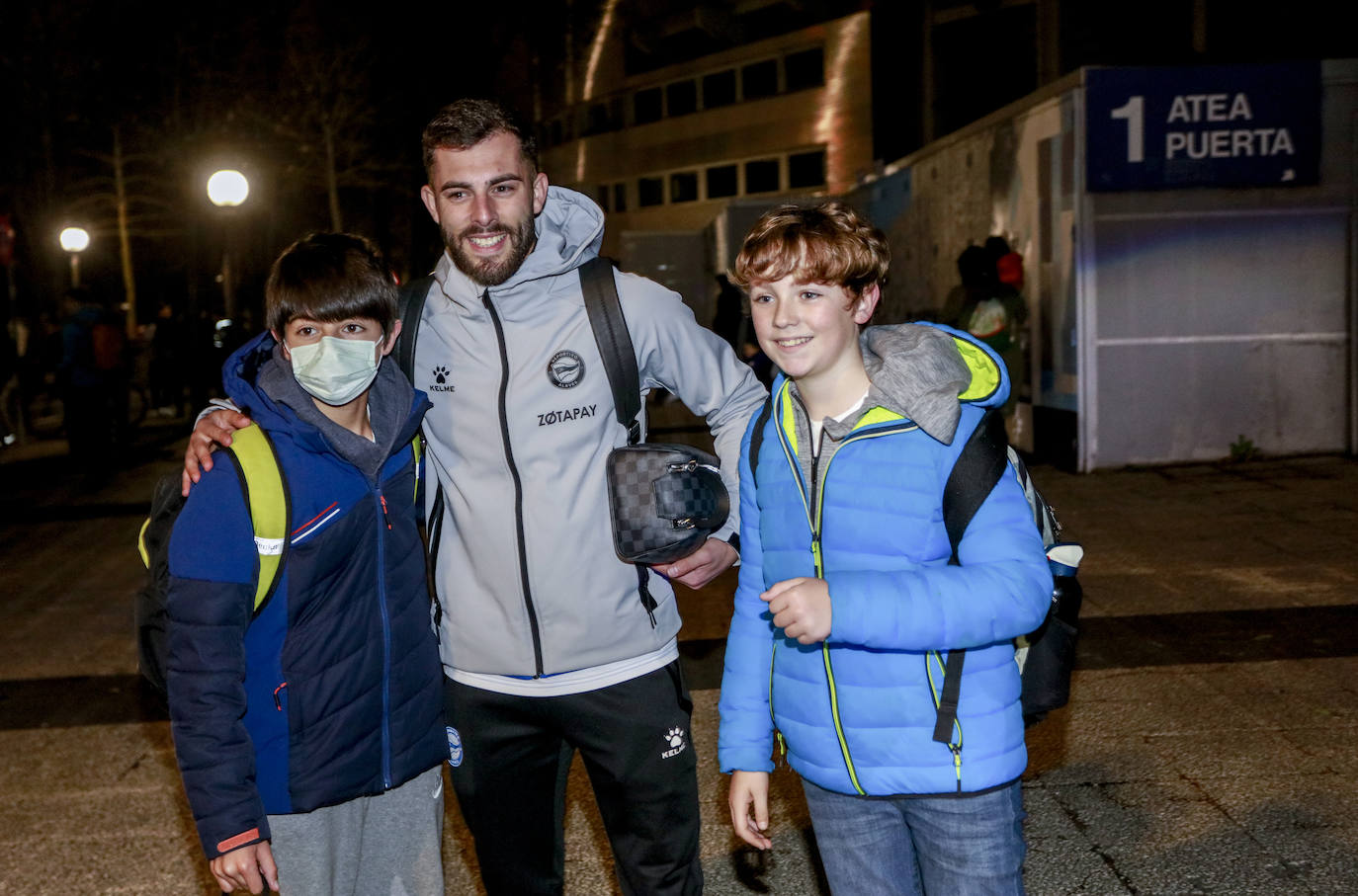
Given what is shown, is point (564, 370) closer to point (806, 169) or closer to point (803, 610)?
point (803, 610)

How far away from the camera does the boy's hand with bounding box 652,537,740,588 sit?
284 cm

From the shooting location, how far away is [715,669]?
19.9 ft

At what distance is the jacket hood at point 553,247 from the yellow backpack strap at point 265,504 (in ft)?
2.00

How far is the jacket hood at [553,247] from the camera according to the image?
291cm

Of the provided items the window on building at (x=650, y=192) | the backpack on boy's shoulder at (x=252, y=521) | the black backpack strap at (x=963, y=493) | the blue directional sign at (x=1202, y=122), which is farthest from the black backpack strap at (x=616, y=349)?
the window on building at (x=650, y=192)

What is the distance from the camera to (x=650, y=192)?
49281 millimetres

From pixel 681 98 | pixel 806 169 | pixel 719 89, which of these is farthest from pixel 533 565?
pixel 681 98

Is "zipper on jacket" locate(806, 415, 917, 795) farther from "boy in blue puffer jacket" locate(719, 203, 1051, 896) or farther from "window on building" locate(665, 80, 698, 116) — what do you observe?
"window on building" locate(665, 80, 698, 116)

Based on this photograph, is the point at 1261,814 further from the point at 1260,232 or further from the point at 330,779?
the point at 1260,232

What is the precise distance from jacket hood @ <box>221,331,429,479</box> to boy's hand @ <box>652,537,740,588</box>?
0.61 meters

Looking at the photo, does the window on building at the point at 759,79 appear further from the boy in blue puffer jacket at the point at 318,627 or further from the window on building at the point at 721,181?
the boy in blue puffer jacket at the point at 318,627

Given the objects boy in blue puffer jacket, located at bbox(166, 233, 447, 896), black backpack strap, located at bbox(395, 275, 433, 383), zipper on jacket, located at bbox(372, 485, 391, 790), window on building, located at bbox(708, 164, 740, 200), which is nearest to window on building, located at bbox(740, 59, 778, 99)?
window on building, located at bbox(708, 164, 740, 200)

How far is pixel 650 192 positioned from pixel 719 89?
552 cm

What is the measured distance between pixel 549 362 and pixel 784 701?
89 cm
